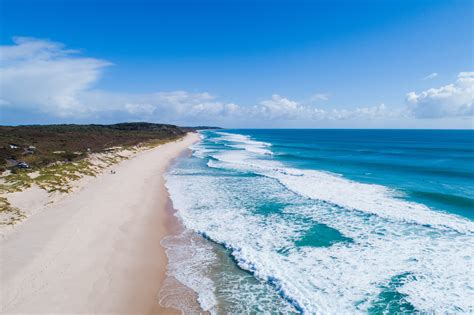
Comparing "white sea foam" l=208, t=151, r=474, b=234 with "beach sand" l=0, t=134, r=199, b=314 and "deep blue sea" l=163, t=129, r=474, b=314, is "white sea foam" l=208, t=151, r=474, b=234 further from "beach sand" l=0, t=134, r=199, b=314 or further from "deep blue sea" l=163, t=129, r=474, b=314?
"beach sand" l=0, t=134, r=199, b=314

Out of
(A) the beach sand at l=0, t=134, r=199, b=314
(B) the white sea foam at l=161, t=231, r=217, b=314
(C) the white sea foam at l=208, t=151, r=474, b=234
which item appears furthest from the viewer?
(C) the white sea foam at l=208, t=151, r=474, b=234

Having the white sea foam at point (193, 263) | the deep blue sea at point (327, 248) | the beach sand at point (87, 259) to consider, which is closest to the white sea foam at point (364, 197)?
the deep blue sea at point (327, 248)

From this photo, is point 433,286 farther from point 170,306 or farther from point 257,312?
point 170,306

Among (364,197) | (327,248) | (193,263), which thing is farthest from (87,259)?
(364,197)

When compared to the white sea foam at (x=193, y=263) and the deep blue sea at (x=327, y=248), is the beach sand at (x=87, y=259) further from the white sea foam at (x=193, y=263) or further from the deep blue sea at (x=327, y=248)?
the deep blue sea at (x=327, y=248)

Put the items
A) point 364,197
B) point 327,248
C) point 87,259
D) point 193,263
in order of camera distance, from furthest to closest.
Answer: point 364,197 < point 327,248 < point 193,263 < point 87,259

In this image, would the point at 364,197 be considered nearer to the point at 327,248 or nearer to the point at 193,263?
the point at 327,248

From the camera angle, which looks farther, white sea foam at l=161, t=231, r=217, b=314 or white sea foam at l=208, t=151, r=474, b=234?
white sea foam at l=208, t=151, r=474, b=234

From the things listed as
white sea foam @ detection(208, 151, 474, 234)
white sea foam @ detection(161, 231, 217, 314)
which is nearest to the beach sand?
white sea foam @ detection(161, 231, 217, 314)
